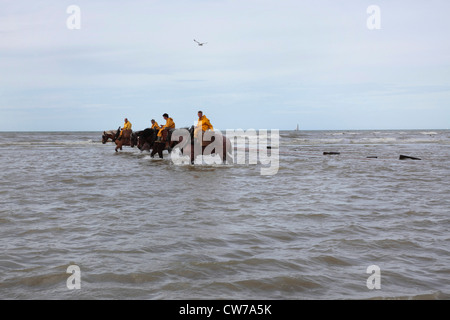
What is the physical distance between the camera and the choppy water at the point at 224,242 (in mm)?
3682

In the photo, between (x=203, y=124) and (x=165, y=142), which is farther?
(x=165, y=142)

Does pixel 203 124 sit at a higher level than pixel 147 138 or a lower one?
higher

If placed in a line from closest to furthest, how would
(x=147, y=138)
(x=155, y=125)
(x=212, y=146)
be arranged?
(x=212, y=146) → (x=147, y=138) → (x=155, y=125)

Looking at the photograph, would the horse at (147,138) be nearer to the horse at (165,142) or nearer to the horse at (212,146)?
the horse at (165,142)

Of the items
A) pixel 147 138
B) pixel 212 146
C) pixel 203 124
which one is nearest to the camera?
pixel 203 124

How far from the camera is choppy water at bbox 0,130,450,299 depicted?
368 cm

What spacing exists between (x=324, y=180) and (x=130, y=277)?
8.33 m

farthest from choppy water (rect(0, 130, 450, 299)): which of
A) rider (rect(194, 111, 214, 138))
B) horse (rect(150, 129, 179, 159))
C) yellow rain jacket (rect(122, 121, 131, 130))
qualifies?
yellow rain jacket (rect(122, 121, 131, 130))

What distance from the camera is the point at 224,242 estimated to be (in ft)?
16.7

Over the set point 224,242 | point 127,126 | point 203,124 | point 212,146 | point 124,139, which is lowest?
point 224,242

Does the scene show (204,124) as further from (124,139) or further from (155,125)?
(124,139)

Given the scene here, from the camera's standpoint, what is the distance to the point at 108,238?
5.24 meters

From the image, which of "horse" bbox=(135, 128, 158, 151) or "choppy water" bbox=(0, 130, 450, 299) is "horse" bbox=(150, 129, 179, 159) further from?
"choppy water" bbox=(0, 130, 450, 299)

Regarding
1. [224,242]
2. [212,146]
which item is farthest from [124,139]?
[224,242]
